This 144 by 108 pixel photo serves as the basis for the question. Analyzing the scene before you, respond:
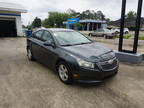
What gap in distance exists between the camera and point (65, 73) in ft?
10.3

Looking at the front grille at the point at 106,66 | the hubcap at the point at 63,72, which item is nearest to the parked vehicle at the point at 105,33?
the front grille at the point at 106,66

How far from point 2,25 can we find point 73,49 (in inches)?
633

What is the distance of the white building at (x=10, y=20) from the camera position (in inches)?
591

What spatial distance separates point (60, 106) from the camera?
7.69 feet

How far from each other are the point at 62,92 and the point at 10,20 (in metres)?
16.5

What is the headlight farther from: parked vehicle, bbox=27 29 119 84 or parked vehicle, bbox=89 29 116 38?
parked vehicle, bbox=89 29 116 38

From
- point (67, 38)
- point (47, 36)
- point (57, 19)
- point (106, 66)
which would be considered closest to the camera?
point (106, 66)

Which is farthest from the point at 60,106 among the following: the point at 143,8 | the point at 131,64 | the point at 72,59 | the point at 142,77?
the point at 143,8

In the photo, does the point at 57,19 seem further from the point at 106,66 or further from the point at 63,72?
the point at 106,66

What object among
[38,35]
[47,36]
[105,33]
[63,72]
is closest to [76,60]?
[63,72]

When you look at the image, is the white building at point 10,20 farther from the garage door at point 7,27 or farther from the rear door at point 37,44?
the rear door at point 37,44

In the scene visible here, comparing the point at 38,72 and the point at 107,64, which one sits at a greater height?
the point at 107,64

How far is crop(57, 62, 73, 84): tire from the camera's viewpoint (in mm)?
2955

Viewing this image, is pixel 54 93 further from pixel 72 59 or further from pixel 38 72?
pixel 38 72
